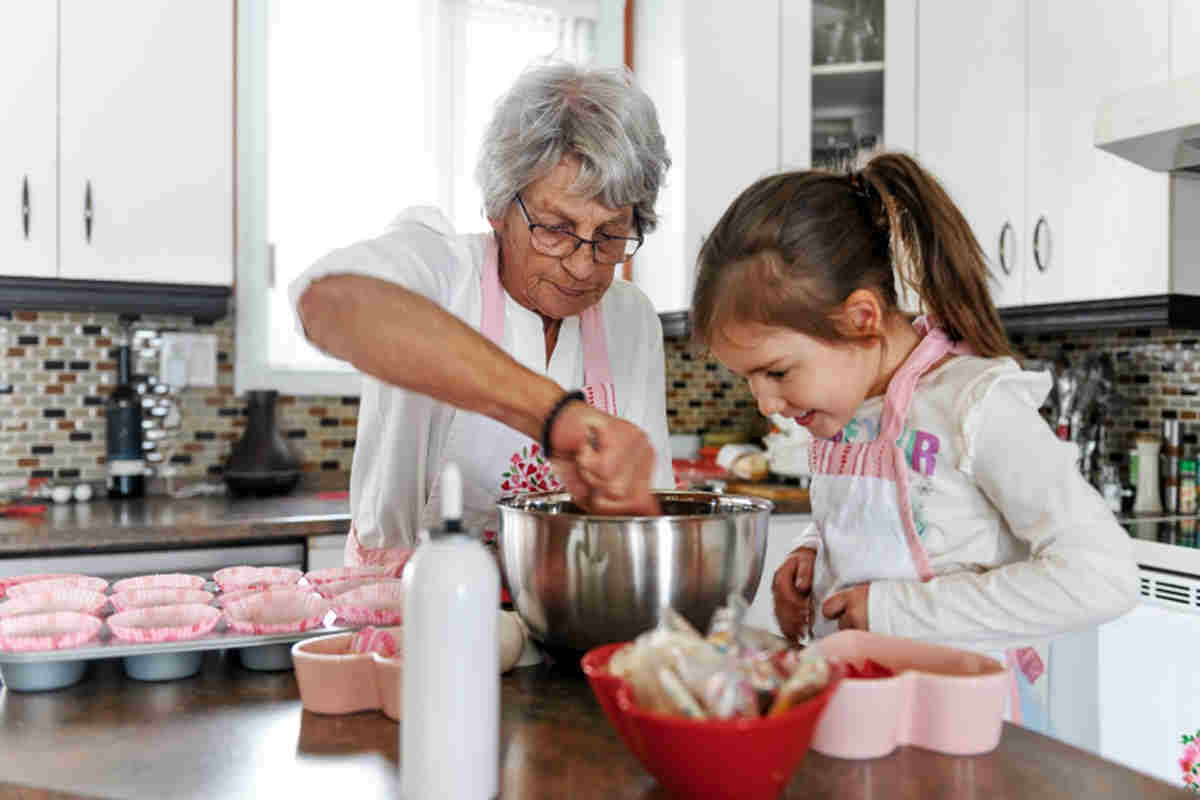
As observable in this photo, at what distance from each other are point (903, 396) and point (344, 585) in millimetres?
676

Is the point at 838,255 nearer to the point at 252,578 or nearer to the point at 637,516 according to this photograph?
the point at 637,516

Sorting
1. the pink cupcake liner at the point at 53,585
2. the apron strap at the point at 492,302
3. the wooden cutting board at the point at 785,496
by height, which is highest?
the apron strap at the point at 492,302

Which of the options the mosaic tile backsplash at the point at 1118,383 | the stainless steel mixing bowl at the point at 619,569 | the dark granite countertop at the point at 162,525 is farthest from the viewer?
the mosaic tile backsplash at the point at 1118,383

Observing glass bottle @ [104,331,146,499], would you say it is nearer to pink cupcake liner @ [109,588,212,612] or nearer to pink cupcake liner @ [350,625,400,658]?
pink cupcake liner @ [109,588,212,612]

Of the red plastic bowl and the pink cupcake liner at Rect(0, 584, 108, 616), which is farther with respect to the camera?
the pink cupcake liner at Rect(0, 584, 108, 616)

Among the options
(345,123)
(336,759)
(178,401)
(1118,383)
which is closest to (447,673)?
(336,759)

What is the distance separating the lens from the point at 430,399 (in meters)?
1.35

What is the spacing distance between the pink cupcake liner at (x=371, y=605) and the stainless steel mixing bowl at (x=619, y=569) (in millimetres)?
160

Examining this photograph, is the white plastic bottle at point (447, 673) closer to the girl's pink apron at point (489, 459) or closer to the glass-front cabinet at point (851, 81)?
the girl's pink apron at point (489, 459)

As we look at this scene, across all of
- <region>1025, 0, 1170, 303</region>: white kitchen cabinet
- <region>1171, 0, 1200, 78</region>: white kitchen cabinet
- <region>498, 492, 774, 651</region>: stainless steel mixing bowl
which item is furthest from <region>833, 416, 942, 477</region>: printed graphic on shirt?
<region>1171, 0, 1200, 78</region>: white kitchen cabinet

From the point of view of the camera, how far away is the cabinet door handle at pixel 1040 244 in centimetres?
268

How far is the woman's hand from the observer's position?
846 millimetres

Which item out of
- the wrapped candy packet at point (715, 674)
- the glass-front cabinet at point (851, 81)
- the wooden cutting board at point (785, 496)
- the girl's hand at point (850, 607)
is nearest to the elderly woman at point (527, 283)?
the girl's hand at point (850, 607)

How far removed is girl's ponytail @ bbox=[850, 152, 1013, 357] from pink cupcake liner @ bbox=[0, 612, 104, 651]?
Answer: 37.2 inches
